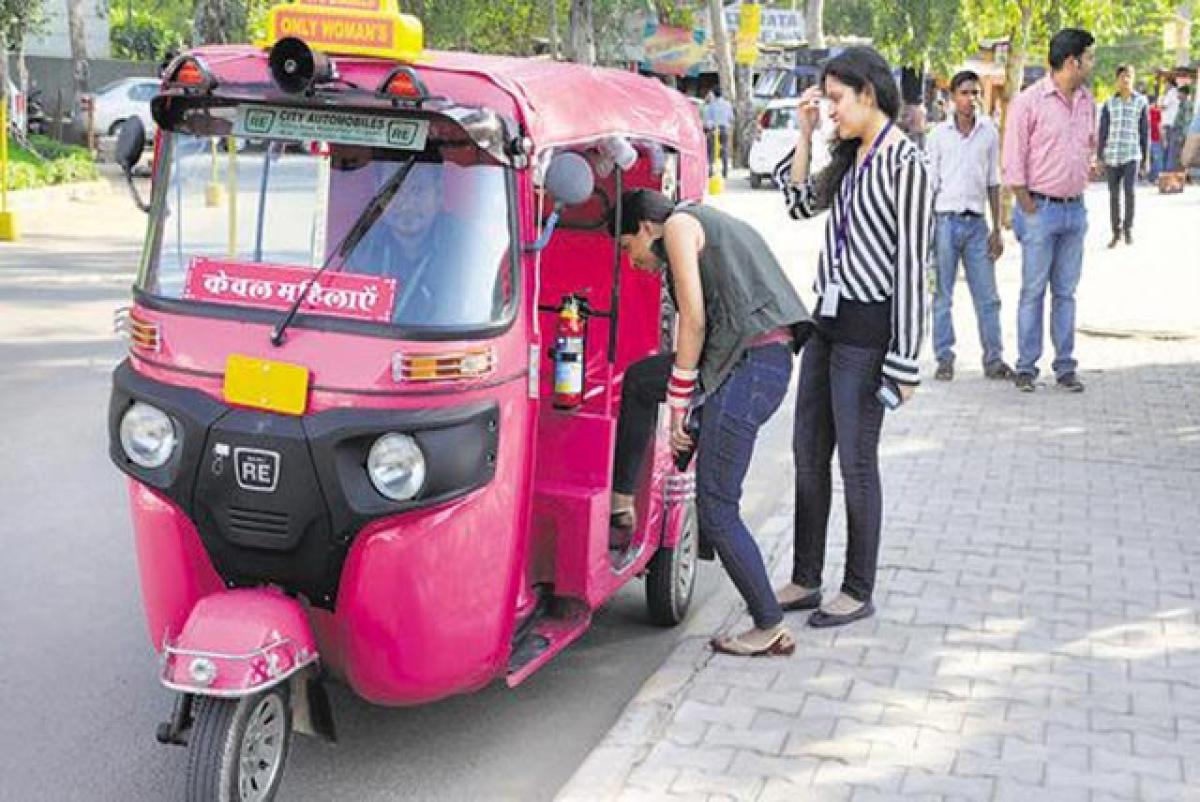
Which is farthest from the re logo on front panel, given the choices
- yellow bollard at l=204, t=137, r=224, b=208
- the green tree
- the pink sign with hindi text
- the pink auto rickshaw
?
the green tree

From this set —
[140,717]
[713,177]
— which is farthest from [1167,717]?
[713,177]

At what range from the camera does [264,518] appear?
14.3 ft

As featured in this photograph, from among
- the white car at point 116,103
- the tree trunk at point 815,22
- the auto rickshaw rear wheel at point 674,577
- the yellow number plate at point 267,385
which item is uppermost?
the tree trunk at point 815,22

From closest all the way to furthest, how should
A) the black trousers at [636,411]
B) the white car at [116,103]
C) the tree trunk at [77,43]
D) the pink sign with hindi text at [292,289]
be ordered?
the pink sign with hindi text at [292,289]
the black trousers at [636,411]
the white car at [116,103]
the tree trunk at [77,43]

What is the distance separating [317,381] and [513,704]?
1542 mm

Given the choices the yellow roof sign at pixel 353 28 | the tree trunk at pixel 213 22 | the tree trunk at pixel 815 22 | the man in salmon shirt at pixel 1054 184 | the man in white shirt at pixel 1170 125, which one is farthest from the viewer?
the tree trunk at pixel 815 22

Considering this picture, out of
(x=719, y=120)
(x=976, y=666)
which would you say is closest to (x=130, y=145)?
(x=976, y=666)

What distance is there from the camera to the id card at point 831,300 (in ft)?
19.3

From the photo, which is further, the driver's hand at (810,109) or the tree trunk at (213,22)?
the tree trunk at (213,22)

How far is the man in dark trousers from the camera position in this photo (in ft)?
65.9

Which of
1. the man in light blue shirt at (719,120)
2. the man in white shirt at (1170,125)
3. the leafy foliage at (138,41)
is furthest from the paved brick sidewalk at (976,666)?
the leafy foliage at (138,41)

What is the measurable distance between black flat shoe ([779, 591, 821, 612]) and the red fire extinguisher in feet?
4.67

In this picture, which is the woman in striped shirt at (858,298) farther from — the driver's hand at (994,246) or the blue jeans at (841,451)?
the driver's hand at (994,246)

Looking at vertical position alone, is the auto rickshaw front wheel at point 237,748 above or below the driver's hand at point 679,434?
below
